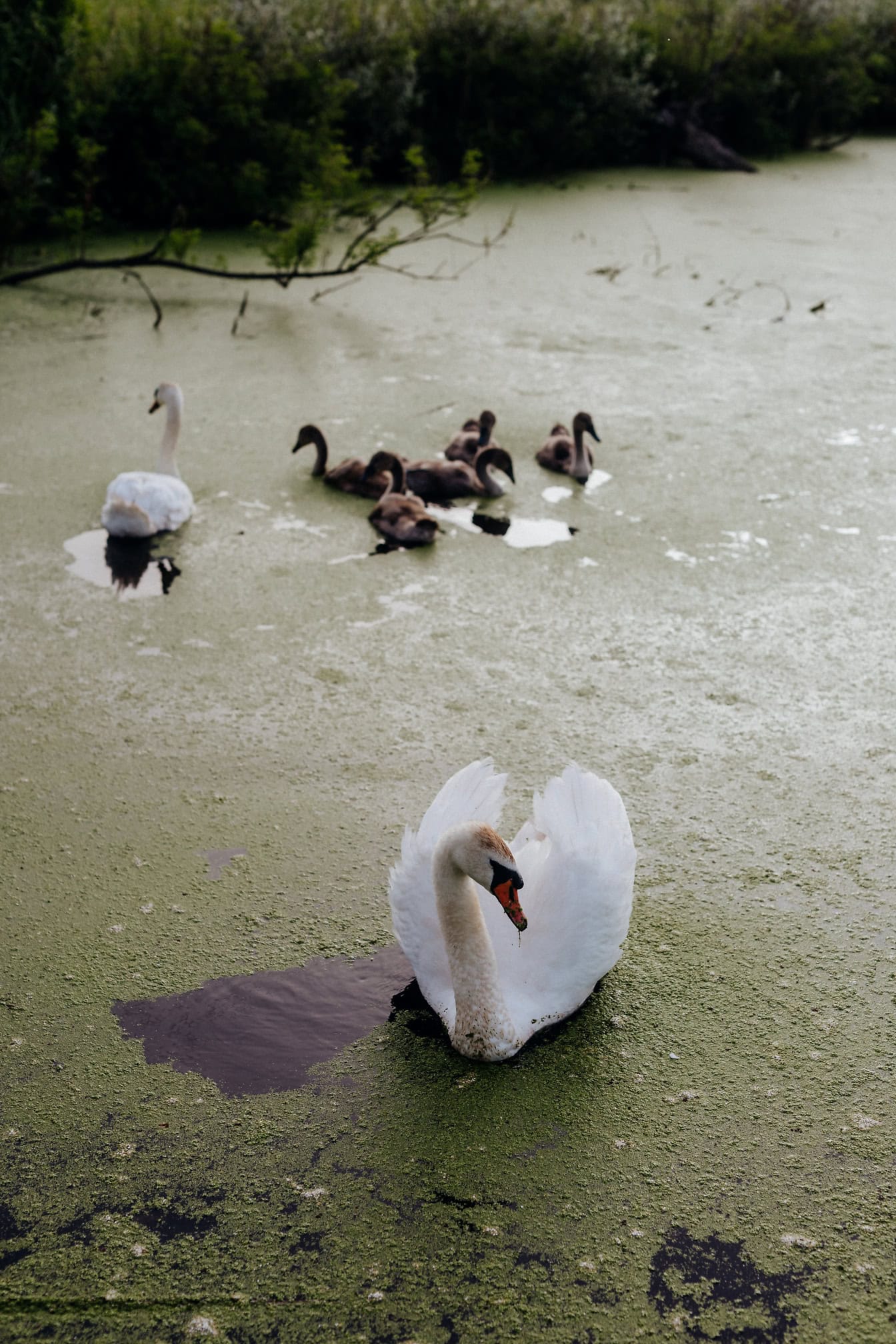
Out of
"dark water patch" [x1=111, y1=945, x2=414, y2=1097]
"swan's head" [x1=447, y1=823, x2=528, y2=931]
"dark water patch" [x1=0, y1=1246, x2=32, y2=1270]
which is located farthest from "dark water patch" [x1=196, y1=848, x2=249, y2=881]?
"dark water patch" [x1=0, y1=1246, x2=32, y2=1270]

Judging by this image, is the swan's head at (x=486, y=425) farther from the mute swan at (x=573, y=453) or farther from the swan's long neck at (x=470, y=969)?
the swan's long neck at (x=470, y=969)

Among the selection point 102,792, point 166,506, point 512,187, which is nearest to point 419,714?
point 102,792

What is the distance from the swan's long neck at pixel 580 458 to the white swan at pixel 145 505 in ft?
4.97

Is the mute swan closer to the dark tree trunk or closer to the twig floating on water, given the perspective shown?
the twig floating on water

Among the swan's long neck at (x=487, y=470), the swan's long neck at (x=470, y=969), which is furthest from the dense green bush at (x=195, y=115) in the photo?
the swan's long neck at (x=470, y=969)

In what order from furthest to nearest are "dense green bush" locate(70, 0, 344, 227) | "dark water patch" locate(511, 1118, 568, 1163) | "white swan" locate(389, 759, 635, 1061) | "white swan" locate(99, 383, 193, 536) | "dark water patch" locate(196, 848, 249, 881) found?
"dense green bush" locate(70, 0, 344, 227)
"white swan" locate(99, 383, 193, 536)
"dark water patch" locate(196, 848, 249, 881)
"white swan" locate(389, 759, 635, 1061)
"dark water patch" locate(511, 1118, 568, 1163)

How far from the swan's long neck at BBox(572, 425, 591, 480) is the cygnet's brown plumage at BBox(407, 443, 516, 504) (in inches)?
10.5

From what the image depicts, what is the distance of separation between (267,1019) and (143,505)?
2.48m

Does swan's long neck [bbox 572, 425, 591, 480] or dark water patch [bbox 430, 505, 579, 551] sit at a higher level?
swan's long neck [bbox 572, 425, 591, 480]

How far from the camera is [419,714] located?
11.4 feet

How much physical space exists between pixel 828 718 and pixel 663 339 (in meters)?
3.73

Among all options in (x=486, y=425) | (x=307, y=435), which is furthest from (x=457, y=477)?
(x=307, y=435)

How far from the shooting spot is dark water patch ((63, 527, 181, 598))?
420cm

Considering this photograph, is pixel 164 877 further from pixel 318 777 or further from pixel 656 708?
pixel 656 708
